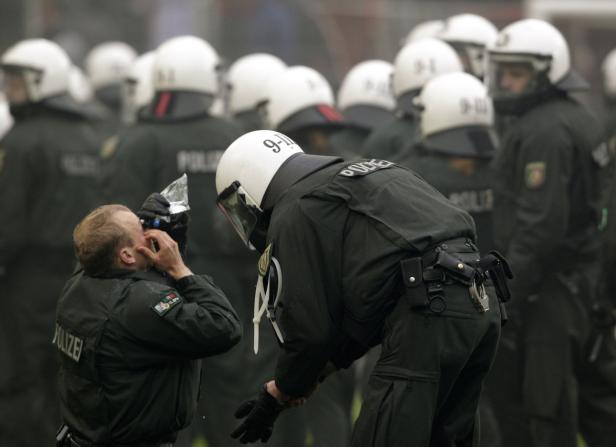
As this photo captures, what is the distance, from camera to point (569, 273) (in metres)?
7.46

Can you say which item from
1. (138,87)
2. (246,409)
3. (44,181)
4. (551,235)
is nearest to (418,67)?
(551,235)

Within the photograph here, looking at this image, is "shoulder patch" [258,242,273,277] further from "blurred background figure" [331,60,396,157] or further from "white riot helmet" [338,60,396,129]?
"white riot helmet" [338,60,396,129]

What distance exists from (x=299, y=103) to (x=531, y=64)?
1503 millimetres

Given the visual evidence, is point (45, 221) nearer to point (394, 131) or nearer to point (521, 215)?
point (394, 131)

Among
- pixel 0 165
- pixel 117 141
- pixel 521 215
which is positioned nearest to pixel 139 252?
pixel 521 215

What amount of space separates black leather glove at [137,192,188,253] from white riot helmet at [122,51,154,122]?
159 inches

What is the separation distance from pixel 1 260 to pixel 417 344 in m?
4.46

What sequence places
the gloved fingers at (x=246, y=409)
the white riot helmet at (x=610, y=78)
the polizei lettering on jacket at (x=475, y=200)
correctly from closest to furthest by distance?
the gloved fingers at (x=246, y=409), the polizei lettering on jacket at (x=475, y=200), the white riot helmet at (x=610, y=78)

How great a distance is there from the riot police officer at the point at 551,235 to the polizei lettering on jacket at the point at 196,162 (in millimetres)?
1717

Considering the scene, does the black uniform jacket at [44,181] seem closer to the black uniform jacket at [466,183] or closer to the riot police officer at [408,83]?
the riot police officer at [408,83]

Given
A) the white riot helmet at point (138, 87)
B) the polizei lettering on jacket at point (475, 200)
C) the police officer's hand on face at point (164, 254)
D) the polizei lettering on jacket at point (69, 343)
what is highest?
the police officer's hand on face at point (164, 254)

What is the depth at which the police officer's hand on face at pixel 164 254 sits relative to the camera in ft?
16.9

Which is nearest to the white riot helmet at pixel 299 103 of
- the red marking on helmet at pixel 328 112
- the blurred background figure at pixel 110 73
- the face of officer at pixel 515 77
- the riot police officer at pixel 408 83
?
the red marking on helmet at pixel 328 112

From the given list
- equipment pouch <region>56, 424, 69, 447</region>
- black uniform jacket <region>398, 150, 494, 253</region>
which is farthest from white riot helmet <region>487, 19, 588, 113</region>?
equipment pouch <region>56, 424, 69, 447</region>
